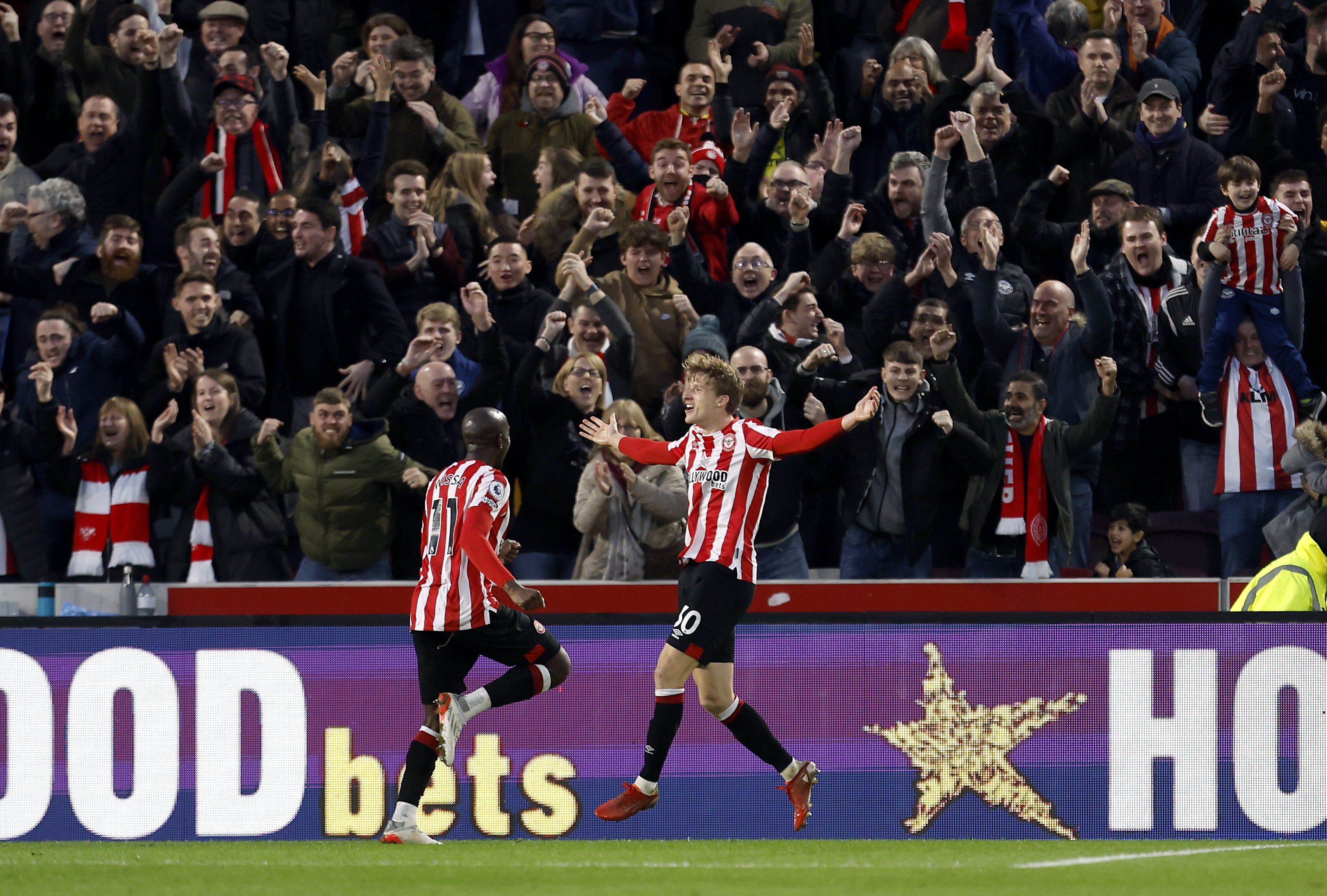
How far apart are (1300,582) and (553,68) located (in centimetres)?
653

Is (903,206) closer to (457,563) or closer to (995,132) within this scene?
(995,132)

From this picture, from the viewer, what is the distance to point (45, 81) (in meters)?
13.4

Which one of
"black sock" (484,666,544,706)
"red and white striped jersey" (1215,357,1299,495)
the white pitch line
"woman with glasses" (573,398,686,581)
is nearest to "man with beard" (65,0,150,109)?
"woman with glasses" (573,398,686,581)

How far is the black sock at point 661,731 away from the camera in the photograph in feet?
24.9

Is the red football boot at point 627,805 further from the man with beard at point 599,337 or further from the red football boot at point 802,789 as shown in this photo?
the man with beard at point 599,337

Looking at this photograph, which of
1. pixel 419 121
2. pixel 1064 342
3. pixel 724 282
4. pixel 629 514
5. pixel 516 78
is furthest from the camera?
pixel 516 78

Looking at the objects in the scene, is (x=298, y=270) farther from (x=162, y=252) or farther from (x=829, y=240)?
(x=829, y=240)

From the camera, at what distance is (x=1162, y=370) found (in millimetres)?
10797

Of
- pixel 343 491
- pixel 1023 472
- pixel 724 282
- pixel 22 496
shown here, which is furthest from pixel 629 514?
pixel 22 496

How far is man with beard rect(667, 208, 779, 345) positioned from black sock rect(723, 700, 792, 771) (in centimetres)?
394

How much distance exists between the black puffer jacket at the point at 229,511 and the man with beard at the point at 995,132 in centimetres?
478

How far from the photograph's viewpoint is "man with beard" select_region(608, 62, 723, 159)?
12.7 metres

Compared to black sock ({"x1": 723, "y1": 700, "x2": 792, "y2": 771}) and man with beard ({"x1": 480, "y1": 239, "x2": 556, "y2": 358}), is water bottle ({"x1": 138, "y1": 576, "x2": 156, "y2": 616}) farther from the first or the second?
black sock ({"x1": 723, "y1": 700, "x2": 792, "y2": 771})

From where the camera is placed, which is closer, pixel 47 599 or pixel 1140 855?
pixel 1140 855
